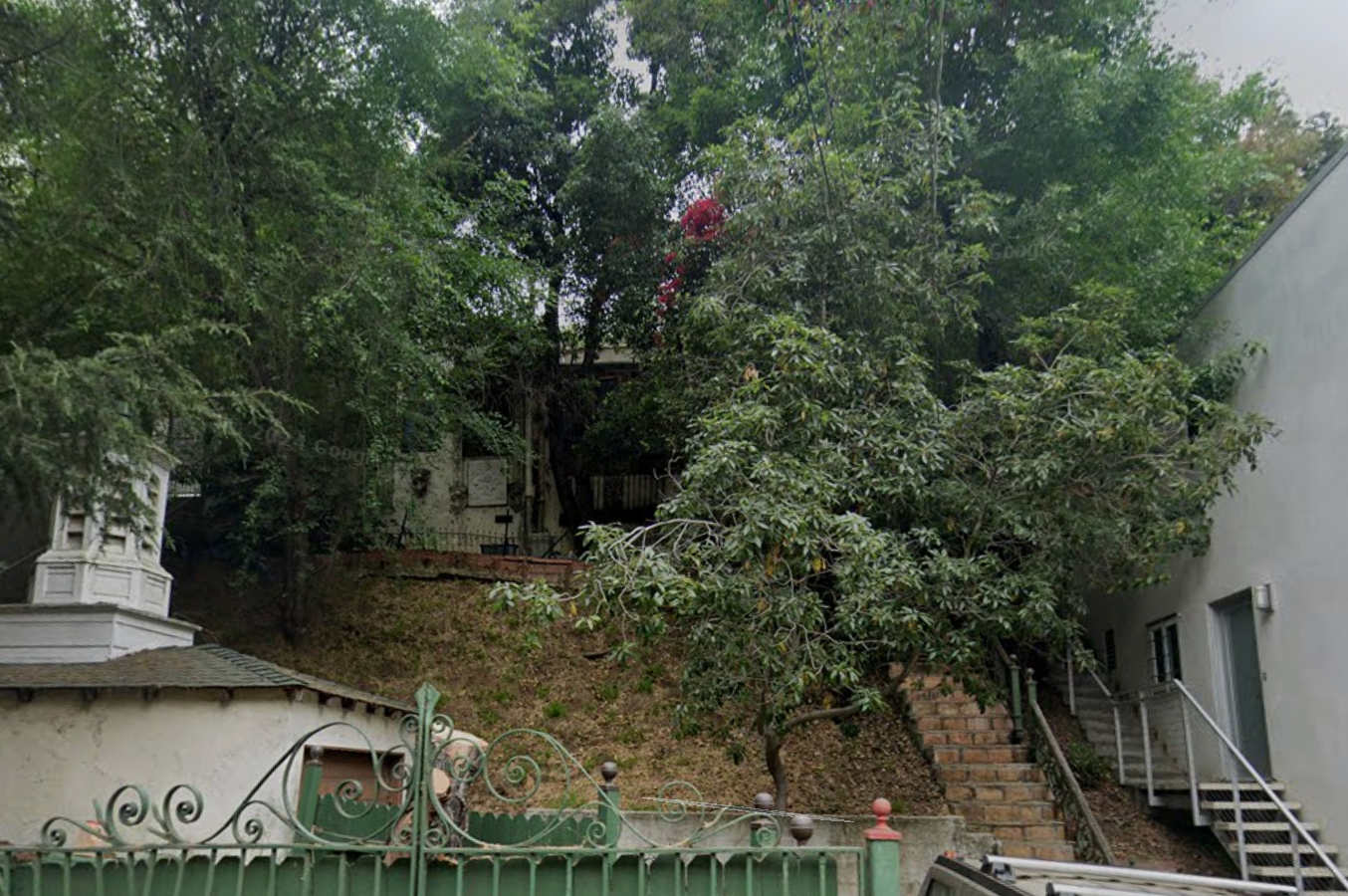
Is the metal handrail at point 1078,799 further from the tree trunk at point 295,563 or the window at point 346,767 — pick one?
the tree trunk at point 295,563

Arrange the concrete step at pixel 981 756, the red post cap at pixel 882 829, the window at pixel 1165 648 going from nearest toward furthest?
the red post cap at pixel 882 829 → the concrete step at pixel 981 756 → the window at pixel 1165 648

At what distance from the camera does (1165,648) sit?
13.5m

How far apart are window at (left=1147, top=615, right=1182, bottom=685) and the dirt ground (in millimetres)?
3567

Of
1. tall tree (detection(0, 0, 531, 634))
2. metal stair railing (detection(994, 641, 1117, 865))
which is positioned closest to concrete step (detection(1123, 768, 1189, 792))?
metal stair railing (detection(994, 641, 1117, 865))

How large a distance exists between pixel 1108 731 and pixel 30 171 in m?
14.1

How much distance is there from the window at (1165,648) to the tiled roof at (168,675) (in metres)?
9.63

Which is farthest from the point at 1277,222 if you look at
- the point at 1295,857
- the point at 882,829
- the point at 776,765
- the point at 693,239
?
the point at 882,829

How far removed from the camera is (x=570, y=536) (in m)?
19.9

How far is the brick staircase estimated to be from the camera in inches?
410

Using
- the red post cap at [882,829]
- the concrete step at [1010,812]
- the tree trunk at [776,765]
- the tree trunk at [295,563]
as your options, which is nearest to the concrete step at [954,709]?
the concrete step at [1010,812]

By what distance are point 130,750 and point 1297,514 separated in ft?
37.8

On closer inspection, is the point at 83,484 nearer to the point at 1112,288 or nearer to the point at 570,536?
the point at 1112,288

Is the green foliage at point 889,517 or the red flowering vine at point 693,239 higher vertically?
the red flowering vine at point 693,239

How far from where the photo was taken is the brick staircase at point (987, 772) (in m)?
10.4
